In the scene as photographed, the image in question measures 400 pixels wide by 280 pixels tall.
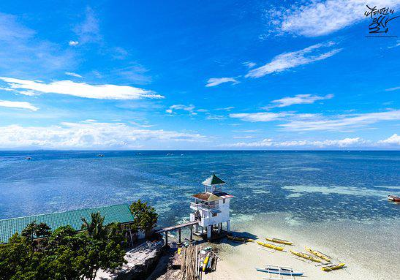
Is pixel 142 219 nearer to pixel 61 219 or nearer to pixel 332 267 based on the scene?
pixel 61 219

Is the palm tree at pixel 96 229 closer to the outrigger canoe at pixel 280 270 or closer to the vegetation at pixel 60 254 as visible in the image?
the vegetation at pixel 60 254

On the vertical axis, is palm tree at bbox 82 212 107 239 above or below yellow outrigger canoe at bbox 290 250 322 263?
above

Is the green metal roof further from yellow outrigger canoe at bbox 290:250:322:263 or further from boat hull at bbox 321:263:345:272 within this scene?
boat hull at bbox 321:263:345:272

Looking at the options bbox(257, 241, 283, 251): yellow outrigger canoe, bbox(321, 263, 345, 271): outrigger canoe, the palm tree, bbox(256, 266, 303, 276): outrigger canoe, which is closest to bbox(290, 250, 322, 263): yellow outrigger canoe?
bbox(321, 263, 345, 271): outrigger canoe

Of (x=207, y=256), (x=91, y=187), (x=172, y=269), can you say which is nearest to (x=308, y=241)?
(x=207, y=256)

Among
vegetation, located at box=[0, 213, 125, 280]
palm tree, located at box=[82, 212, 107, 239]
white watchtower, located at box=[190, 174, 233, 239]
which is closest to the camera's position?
vegetation, located at box=[0, 213, 125, 280]

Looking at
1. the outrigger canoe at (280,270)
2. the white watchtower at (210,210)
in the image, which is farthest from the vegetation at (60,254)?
the outrigger canoe at (280,270)

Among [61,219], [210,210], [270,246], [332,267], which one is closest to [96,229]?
[61,219]
